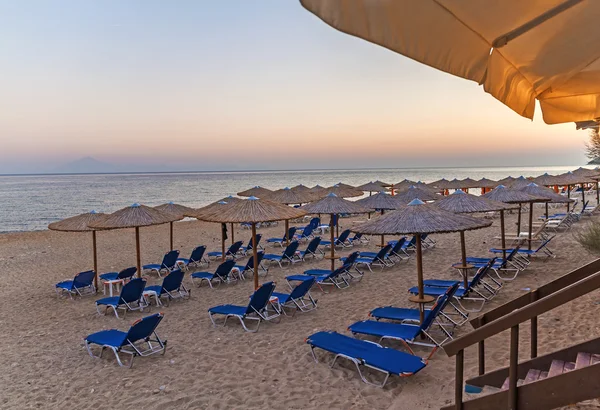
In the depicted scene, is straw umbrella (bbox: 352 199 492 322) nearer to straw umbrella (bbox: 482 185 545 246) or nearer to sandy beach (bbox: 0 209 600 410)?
sandy beach (bbox: 0 209 600 410)

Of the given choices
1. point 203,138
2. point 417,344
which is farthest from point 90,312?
point 203,138

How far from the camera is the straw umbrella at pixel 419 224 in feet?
17.6

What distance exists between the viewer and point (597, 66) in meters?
2.56

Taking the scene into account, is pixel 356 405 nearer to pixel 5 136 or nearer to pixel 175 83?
pixel 175 83

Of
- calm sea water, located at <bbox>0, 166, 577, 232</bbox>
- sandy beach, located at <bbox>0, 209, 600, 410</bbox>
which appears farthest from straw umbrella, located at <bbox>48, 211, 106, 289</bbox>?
calm sea water, located at <bbox>0, 166, 577, 232</bbox>

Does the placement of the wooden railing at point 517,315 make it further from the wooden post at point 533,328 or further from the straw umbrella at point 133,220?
the straw umbrella at point 133,220

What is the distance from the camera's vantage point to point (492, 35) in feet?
6.34

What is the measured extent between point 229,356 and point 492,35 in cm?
444

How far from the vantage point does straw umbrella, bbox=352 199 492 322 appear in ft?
17.6

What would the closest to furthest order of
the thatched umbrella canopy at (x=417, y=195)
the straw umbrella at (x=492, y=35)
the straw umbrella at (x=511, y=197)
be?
the straw umbrella at (x=492, y=35), the straw umbrella at (x=511, y=197), the thatched umbrella canopy at (x=417, y=195)

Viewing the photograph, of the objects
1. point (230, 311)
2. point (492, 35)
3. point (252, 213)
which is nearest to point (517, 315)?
point (492, 35)

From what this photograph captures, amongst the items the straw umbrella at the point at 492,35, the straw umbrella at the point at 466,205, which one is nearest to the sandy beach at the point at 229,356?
the straw umbrella at the point at 466,205

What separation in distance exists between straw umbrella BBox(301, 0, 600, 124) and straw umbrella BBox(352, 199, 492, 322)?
2.83 meters

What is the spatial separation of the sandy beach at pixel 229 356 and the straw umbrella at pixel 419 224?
127 cm
